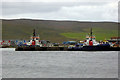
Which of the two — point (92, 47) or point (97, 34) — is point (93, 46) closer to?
point (92, 47)

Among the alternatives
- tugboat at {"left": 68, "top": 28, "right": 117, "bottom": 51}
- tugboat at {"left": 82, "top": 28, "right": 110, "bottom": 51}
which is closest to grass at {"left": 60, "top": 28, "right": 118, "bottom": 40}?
tugboat at {"left": 68, "top": 28, "right": 117, "bottom": 51}

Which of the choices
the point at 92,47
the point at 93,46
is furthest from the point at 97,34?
the point at 93,46

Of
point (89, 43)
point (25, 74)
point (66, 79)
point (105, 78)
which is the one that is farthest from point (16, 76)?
point (89, 43)

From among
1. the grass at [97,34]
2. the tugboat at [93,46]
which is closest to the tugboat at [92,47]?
the tugboat at [93,46]

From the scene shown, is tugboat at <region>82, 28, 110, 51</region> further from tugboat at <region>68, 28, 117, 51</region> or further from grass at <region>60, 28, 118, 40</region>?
grass at <region>60, 28, 118, 40</region>

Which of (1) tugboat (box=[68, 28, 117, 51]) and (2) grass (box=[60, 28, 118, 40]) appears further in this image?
(2) grass (box=[60, 28, 118, 40])

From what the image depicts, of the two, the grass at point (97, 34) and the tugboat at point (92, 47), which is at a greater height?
the grass at point (97, 34)

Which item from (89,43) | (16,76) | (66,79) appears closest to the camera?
(66,79)

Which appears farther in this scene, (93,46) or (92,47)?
(92,47)

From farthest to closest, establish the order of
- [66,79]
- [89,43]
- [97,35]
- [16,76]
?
[97,35], [89,43], [16,76], [66,79]

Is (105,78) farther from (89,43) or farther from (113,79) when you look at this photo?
(89,43)

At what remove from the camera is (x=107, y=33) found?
18712 centimetres

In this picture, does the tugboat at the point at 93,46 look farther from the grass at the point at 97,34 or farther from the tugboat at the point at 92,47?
the grass at the point at 97,34

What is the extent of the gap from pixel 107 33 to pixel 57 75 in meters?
155
